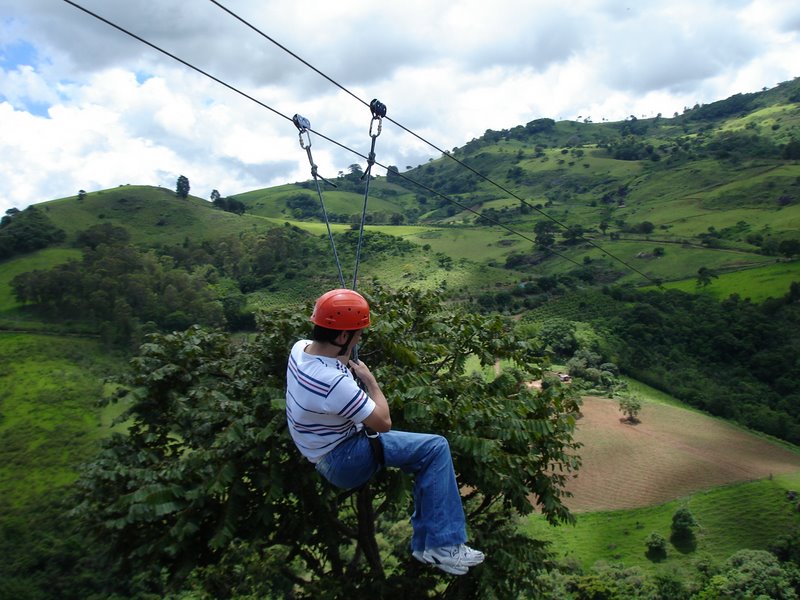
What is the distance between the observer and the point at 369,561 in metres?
8.04

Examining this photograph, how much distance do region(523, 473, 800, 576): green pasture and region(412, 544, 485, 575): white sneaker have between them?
30524 mm

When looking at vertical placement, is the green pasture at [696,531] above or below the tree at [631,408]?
below

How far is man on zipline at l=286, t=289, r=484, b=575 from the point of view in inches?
152

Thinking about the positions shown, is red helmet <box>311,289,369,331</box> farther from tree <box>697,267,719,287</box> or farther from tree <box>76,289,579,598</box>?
tree <box>697,267,719,287</box>

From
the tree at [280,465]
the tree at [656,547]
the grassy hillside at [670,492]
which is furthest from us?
the grassy hillside at [670,492]

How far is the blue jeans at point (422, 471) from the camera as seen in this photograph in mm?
4000

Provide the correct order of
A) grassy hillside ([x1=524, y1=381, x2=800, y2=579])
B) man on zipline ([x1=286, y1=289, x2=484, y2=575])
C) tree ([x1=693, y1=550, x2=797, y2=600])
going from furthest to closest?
grassy hillside ([x1=524, y1=381, x2=800, y2=579]), tree ([x1=693, y1=550, x2=797, y2=600]), man on zipline ([x1=286, y1=289, x2=484, y2=575])

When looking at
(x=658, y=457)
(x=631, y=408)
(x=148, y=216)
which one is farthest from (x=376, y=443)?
(x=148, y=216)

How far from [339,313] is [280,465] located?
3975 mm

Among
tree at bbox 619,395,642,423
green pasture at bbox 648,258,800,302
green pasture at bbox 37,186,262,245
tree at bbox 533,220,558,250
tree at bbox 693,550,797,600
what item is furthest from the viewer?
tree at bbox 533,220,558,250

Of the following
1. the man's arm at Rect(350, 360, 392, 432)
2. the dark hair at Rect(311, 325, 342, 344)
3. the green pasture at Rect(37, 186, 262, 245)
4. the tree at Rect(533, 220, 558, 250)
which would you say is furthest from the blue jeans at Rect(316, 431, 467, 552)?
the green pasture at Rect(37, 186, 262, 245)

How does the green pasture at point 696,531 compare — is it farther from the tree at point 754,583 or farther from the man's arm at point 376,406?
the man's arm at point 376,406

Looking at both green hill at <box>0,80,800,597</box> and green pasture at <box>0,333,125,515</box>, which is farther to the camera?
green pasture at <box>0,333,125,515</box>

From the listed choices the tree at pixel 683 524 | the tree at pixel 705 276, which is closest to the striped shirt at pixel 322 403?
the tree at pixel 683 524
